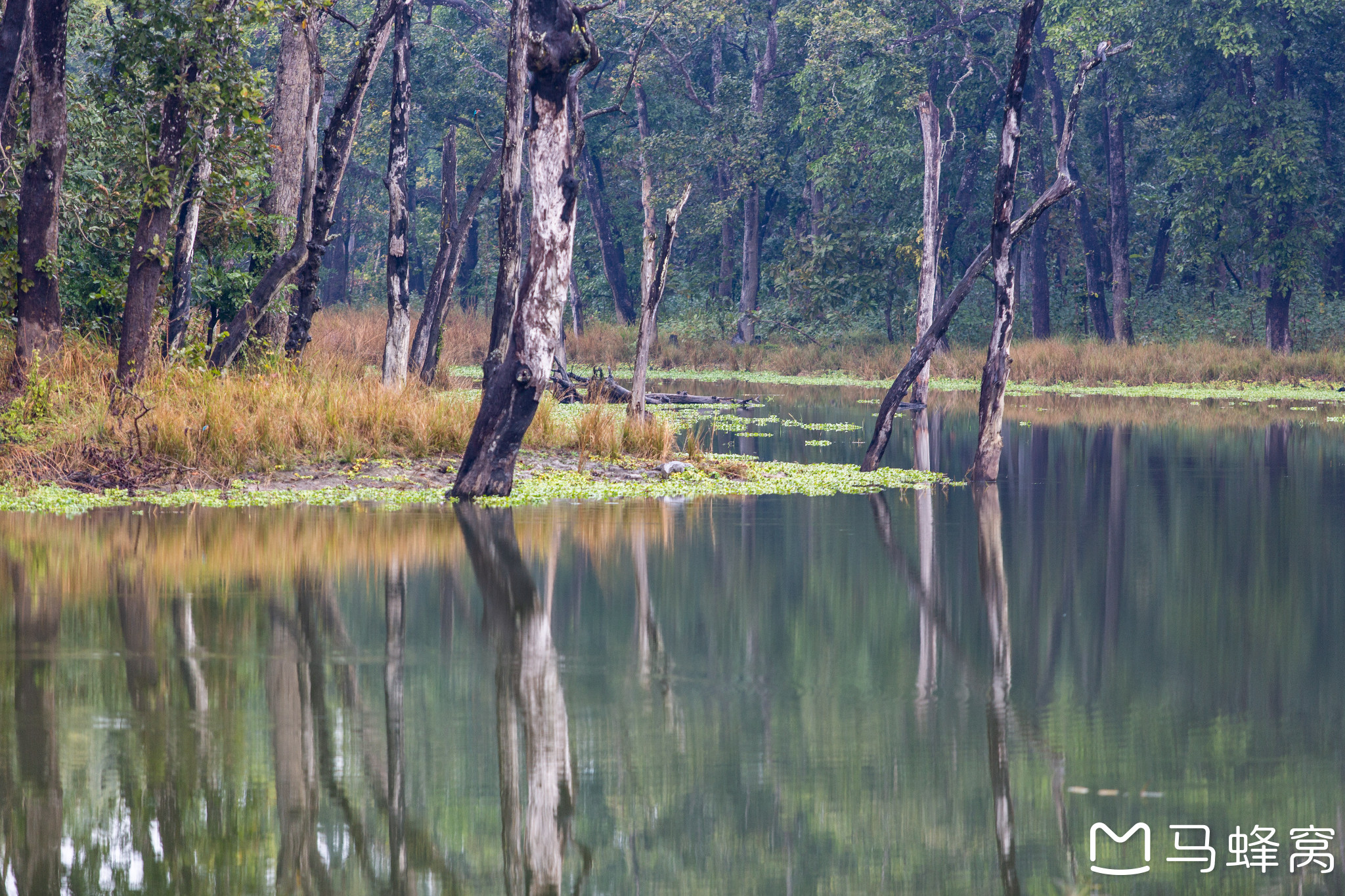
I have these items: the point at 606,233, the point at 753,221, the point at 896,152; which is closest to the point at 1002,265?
the point at 896,152

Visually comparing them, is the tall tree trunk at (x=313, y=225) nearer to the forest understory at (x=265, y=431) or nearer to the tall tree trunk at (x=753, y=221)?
the forest understory at (x=265, y=431)

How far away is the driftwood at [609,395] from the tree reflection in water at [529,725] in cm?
1137

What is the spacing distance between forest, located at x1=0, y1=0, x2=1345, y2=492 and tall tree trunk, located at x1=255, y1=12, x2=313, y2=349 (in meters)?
0.05

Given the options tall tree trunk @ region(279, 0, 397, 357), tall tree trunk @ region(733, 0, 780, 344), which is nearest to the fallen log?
tall tree trunk @ region(279, 0, 397, 357)

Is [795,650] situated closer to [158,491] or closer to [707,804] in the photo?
[707,804]

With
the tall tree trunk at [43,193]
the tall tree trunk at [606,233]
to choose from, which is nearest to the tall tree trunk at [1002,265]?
the tall tree trunk at [43,193]

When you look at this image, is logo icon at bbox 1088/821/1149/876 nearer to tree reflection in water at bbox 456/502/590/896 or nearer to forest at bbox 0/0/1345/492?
tree reflection in water at bbox 456/502/590/896

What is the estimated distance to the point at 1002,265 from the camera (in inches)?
634

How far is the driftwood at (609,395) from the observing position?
22939 mm

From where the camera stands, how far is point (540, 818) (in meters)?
5.20

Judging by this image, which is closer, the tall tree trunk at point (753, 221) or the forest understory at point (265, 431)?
the forest understory at point (265, 431)

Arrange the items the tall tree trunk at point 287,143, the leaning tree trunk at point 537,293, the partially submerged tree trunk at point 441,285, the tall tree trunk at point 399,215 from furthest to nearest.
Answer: the partially submerged tree trunk at point 441,285 → the tall tree trunk at point 399,215 → the tall tree trunk at point 287,143 → the leaning tree trunk at point 537,293

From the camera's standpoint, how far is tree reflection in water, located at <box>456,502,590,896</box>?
4.85 m

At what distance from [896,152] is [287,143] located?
23.9 metres
